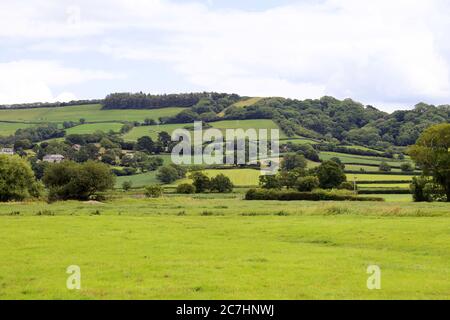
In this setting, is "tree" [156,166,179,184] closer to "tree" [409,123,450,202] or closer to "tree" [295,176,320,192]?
"tree" [295,176,320,192]

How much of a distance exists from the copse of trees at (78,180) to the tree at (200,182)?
28943mm

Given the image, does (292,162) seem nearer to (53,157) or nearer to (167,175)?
(167,175)

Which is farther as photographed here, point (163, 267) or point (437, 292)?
point (163, 267)

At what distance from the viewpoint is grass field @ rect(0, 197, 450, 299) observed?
22250 mm

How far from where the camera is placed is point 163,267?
89.4 feet

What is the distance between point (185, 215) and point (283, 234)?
1945 cm

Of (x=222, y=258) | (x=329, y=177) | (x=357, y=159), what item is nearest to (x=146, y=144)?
(x=357, y=159)

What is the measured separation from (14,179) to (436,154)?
201 feet

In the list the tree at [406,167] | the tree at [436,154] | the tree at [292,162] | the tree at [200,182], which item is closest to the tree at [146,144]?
the tree at [292,162]

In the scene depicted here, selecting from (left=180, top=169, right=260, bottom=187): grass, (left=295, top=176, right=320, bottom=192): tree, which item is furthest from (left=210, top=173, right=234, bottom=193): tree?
(left=295, top=176, right=320, bottom=192): tree

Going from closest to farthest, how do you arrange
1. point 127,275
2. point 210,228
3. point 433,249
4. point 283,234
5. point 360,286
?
point 360,286, point 127,275, point 433,249, point 283,234, point 210,228

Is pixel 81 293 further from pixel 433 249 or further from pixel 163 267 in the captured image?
pixel 433 249

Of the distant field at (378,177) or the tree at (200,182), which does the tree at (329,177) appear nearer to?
the distant field at (378,177)
